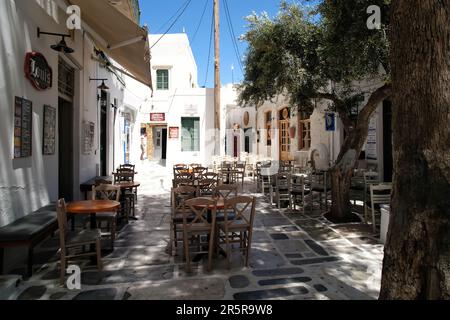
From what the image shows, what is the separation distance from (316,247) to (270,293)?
5.52 ft

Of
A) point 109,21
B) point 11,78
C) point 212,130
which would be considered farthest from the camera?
point 212,130

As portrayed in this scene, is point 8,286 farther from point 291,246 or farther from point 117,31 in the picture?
point 117,31

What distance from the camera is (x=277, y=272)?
11.8 feet

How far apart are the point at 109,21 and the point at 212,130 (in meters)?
Answer: 9.58

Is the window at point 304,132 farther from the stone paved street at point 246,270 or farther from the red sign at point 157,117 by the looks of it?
the stone paved street at point 246,270

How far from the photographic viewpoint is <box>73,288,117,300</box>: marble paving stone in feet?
9.70

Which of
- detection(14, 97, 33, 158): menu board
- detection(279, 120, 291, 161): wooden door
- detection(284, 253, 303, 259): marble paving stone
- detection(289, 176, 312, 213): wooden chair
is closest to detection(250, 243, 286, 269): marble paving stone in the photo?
detection(284, 253, 303, 259): marble paving stone

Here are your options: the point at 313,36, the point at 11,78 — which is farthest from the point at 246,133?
the point at 11,78

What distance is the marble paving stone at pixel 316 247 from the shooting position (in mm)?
4258

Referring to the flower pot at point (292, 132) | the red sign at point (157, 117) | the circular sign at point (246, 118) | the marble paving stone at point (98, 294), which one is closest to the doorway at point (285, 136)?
the flower pot at point (292, 132)

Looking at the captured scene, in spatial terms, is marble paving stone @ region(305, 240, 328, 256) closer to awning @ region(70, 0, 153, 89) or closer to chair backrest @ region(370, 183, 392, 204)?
chair backrest @ region(370, 183, 392, 204)
